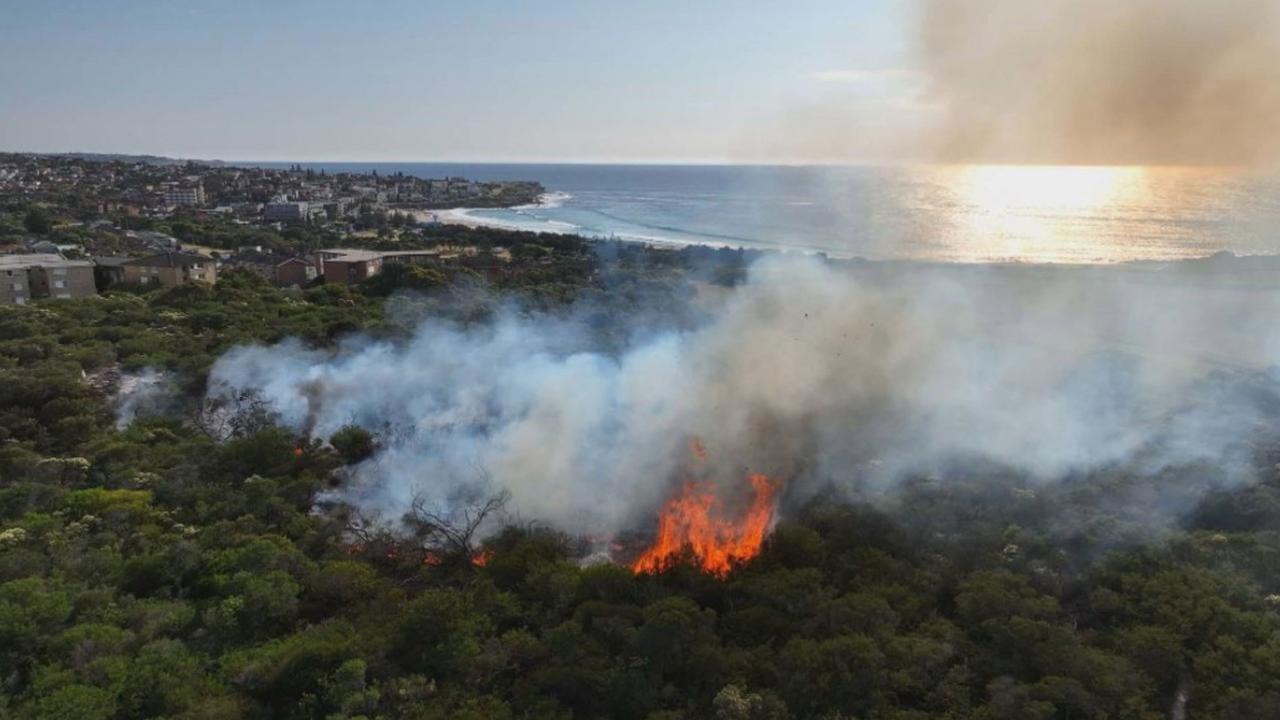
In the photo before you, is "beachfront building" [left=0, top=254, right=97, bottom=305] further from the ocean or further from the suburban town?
the ocean

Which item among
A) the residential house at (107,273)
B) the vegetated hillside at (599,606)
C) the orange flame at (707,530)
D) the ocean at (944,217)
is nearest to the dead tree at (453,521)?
the vegetated hillside at (599,606)

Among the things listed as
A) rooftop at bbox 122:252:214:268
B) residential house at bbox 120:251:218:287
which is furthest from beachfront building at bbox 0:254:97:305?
rooftop at bbox 122:252:214:268

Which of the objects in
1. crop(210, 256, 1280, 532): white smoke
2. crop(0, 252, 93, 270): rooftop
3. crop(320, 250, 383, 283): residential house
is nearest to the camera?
crop(210, 256, 1280, 532): white smoke

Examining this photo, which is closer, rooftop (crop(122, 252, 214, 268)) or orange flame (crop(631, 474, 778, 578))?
orange flame (crop(631, 474, 778, 578))

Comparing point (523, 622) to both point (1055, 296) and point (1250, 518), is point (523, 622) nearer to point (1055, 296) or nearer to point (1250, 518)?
point (1250, 518)

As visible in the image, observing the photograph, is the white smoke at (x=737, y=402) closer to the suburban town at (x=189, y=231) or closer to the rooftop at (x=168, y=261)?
the rooftop at (x=168, y=261)

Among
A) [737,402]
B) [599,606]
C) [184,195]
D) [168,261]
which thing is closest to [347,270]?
A: [168,261]

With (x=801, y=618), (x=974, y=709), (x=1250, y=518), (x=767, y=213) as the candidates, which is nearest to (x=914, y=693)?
(x=974, y=709)

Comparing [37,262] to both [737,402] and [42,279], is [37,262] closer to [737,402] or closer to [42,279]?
[42,279]
